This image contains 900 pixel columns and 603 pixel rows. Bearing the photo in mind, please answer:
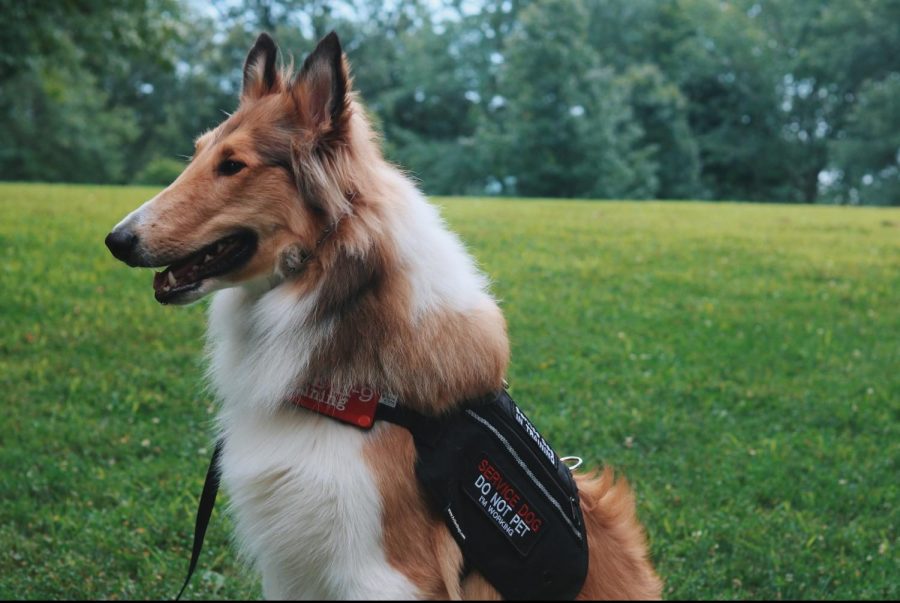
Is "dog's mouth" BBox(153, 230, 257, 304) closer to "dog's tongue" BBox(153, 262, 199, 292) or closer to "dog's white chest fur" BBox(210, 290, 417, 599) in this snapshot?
"dog's tongue" BBox(153, 262, 199, 292)

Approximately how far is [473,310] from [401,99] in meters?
44.4

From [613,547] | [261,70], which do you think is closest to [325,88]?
[261,70]

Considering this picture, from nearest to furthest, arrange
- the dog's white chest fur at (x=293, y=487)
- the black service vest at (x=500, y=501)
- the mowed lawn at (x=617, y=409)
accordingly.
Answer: the dog's white chest fur at (x=293, y=487) → the black service vest at (x=500, y=501) → the mowed lawn at (x=617, y=409)

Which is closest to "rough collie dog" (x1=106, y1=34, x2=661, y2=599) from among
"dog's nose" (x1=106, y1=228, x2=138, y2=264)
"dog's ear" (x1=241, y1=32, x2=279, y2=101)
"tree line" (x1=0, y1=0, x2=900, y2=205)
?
"dog's nose" (x1=106, y1=228, x2=138, y2=264)

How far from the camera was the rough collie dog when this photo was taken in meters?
2.82

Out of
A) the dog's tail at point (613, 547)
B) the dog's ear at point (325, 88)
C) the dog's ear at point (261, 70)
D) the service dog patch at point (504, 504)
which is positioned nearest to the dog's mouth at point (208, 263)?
the dog's ear at point (325, 88)

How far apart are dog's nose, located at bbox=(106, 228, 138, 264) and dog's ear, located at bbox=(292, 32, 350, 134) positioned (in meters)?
0.73

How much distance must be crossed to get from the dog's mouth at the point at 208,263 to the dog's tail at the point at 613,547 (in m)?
1.64

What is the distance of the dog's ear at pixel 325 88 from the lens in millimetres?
2957

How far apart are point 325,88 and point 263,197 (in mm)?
444

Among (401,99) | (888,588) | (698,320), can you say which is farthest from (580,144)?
(888,588)

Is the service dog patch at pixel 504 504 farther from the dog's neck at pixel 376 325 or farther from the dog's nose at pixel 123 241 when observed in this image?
the dog's nose at pixel 123 241

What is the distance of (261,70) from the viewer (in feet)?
10.6

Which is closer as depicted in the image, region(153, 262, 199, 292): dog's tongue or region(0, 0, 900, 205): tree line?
region(153, 262, 199, 292): dog's tongue
